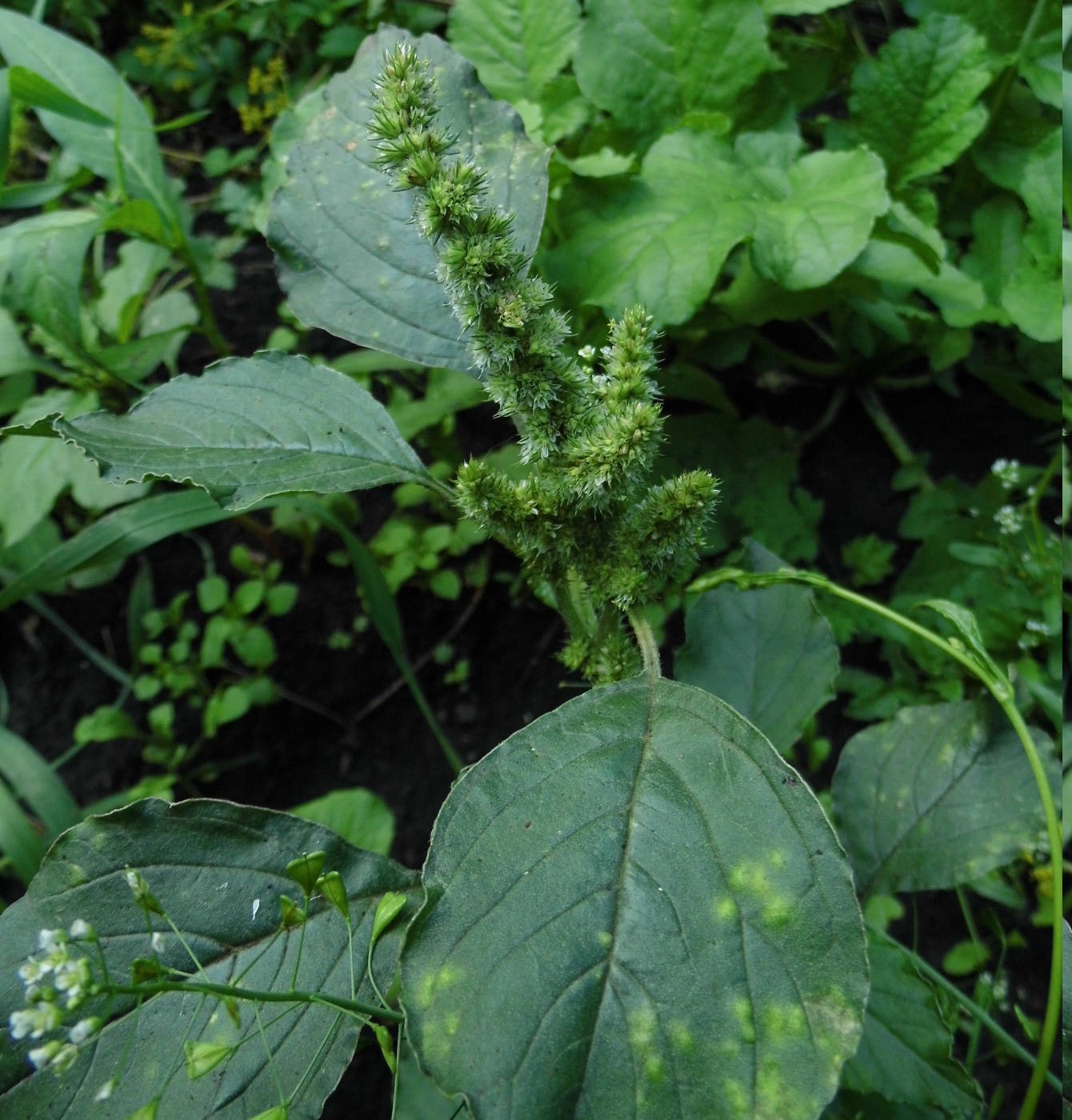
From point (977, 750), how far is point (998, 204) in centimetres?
95

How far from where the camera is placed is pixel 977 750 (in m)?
1.02

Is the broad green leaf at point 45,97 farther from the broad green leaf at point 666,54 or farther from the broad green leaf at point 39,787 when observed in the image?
the broad green leaf at point 39,787

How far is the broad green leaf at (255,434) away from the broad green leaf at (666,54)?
0.69 m

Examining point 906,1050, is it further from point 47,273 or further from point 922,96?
point 47,273

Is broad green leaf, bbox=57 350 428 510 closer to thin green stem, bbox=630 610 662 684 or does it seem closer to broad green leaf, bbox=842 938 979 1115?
thin green stem, bbox=630 610 662 684

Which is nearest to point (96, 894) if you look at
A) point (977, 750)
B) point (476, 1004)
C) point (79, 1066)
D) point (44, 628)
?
point (79, 1066)

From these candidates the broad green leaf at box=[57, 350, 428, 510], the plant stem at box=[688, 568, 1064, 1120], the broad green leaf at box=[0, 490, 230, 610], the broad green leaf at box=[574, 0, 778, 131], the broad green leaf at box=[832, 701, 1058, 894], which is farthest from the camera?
the broad green leaf at box=[574, 0, 778, 131]

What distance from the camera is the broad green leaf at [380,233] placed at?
105cm

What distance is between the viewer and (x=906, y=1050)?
908 mm

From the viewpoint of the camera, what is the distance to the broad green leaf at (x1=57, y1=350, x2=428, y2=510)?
0.85 m

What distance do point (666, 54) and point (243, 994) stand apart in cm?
134

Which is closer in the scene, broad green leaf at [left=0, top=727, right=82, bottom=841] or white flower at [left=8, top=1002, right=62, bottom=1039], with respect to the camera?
white flower at [left=8, top=1002, right=62, bottom=1039]

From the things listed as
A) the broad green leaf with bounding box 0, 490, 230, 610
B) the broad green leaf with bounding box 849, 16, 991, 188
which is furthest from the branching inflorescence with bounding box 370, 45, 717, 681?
the broad green leaf with bounding box 849, 16, 991, 188

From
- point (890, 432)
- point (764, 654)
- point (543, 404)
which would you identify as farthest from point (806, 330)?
point (543, 404)
